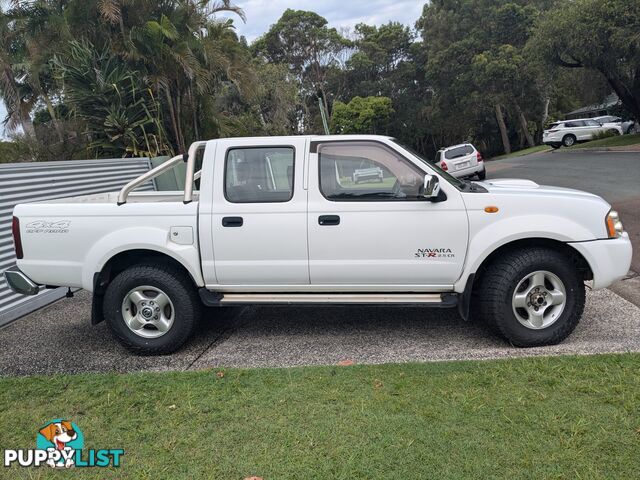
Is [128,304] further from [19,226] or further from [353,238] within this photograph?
[353,238]


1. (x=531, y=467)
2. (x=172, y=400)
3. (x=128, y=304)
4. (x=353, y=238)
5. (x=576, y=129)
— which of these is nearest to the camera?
(x=531, y=467)

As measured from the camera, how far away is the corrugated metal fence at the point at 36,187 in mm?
6129

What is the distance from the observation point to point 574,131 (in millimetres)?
30594

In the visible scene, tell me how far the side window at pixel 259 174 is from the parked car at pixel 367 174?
0.55 meters

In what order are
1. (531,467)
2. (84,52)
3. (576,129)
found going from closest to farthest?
(531,467) → (84,52) → (576,129)

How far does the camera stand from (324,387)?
3.82 metres

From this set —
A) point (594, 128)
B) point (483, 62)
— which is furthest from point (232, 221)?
point (483, 62)

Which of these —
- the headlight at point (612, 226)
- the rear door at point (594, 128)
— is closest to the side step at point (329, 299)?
the headlight at point (612, 226)

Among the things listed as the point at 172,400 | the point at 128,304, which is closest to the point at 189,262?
the point at 128,304

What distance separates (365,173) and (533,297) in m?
1.70

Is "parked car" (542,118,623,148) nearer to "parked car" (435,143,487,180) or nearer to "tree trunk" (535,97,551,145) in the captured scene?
"tree trunk" (535,97,551,145)

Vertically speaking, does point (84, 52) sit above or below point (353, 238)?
above

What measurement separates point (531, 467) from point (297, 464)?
123 cm

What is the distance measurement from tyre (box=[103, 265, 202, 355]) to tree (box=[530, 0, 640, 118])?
2254 centimetres
